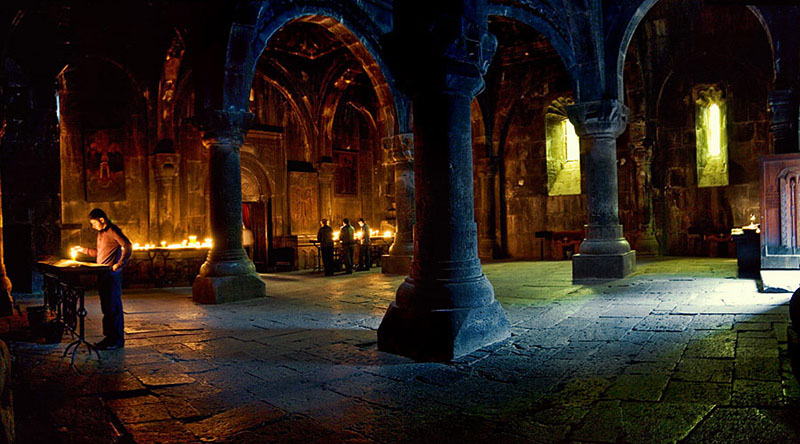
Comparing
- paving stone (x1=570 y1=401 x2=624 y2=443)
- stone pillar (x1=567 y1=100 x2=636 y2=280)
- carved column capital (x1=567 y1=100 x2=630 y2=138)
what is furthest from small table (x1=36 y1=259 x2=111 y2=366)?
carved column capital (x1=567 y1=100 x2=630 y2=138)

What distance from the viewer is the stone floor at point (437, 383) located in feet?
9.54

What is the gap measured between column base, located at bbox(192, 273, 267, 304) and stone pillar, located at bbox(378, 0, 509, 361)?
14.0 ft

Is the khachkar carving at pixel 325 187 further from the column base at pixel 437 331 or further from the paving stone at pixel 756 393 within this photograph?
the paving stone at pixel 756 393

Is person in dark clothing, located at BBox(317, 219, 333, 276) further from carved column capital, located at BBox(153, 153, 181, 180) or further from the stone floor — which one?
the stone floor

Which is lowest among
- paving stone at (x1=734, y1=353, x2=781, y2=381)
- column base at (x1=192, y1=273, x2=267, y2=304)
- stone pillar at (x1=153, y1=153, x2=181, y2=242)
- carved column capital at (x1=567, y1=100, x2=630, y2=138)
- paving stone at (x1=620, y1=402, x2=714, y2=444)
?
paving stone at (x1=620, y1=402, x2=714, y2=444)

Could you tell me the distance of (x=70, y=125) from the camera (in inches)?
530

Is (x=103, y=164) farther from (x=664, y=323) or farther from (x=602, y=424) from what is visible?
(x=602, y=424)

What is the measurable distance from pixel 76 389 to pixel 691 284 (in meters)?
7.98

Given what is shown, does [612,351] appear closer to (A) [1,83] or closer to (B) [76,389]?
(B) [76,389]

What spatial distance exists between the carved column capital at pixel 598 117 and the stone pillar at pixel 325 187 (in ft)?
28.3

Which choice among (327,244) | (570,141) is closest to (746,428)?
(327,244)

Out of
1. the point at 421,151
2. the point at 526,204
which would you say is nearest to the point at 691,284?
the point at 421,151

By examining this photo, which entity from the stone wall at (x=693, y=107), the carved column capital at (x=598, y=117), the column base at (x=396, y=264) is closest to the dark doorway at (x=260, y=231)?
the column base at (x=396, y=264)

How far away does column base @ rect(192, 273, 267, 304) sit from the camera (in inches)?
325
